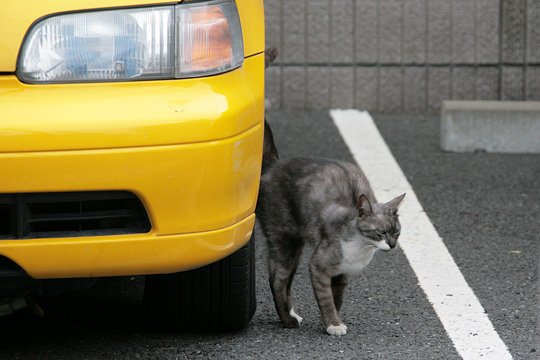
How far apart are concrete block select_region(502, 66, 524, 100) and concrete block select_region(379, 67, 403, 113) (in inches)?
27.6

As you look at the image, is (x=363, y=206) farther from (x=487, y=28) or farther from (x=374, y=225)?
(x=487, y=28)

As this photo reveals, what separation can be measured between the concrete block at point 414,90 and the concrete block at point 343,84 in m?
0.37

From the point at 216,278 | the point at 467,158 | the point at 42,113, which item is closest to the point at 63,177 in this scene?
the point at 42,113

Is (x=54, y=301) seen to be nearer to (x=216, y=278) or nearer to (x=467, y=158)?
(x=216, y=278)

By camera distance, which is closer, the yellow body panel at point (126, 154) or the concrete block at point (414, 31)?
the yellow body panel at point (126, 154)

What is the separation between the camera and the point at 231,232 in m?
3.56

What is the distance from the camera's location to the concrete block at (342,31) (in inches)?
325

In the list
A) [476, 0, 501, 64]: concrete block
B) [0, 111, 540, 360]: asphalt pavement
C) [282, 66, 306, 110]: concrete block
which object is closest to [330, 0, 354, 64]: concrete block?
[282, 66, 306, 110]: concrete block

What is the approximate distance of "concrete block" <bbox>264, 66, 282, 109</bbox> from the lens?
8320 millimetres

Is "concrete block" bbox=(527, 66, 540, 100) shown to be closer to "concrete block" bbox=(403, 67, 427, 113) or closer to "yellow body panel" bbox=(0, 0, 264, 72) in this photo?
"concrete block" bbox=(403, 67, 427, 113)

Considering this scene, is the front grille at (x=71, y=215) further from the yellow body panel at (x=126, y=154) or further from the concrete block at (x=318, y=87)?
the concrete block at (x=318, y=87)

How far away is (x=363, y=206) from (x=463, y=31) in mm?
4295

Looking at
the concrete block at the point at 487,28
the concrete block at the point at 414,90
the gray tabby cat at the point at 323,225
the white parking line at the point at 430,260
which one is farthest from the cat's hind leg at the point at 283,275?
the concrete block at the point at 487,28

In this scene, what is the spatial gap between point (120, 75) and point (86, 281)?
0.65 meters
